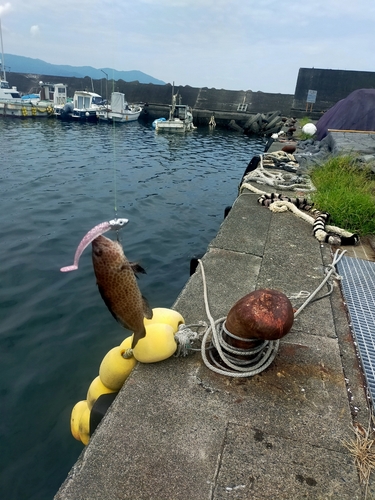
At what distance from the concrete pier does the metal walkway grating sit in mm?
86

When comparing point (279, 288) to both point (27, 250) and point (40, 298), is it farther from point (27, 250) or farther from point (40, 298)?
point (27, 250)

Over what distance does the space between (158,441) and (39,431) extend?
7.39ft

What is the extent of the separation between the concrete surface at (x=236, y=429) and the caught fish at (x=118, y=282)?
0.67m

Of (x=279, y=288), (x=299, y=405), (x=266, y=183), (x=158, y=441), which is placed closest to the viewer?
(x=158, y=441)

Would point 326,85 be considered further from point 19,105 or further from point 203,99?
point 19,105

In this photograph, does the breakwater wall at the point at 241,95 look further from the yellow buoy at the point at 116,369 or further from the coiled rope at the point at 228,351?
the yellow buoy at the point at 116,369

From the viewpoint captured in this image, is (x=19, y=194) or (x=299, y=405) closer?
(x=299, y=405)

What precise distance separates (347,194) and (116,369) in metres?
5.22

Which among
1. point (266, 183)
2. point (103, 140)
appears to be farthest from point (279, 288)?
point (103, 140)

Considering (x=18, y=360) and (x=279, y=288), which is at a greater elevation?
(x=279, y=288)

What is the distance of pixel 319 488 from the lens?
76.0 inches

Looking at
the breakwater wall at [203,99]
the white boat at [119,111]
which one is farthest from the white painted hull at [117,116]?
the breakwater wall at [203,99]

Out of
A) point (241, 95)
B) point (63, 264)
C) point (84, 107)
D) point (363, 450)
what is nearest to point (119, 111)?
point (84, 107)

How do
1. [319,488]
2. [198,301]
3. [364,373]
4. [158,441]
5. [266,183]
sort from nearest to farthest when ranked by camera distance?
1. [319,488]
2. [158,441]
3. [364,373]
4. [198,301]
5. [266,183]
